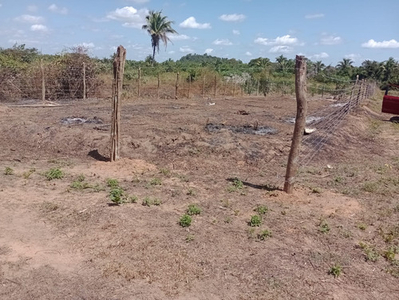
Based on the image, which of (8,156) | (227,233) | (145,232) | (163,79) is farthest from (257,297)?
(163,79)

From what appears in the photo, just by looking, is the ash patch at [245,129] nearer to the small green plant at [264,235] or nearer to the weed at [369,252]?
the small green plant at [264,235]

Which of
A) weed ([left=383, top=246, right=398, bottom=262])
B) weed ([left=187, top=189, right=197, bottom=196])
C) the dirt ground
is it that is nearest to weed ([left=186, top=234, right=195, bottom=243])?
the dirt ground

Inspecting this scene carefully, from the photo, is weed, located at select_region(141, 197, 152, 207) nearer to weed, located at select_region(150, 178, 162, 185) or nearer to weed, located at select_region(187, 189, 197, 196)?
weed, located at select_region(187, 189, 197, 196)

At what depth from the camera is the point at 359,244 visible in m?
4.62

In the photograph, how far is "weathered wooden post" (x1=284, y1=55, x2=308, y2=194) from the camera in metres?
5.60

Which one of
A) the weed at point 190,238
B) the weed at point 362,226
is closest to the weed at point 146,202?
the weed at point 190,238

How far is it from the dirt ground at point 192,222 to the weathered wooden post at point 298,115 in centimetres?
33

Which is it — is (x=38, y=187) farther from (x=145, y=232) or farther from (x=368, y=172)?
(x=368, y=172)

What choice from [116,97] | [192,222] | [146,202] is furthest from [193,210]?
[116,97]

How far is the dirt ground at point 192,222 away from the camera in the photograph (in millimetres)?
3721

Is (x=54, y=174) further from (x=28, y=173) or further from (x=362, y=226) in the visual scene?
(x=362, y=226)

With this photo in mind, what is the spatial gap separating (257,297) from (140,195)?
291cm

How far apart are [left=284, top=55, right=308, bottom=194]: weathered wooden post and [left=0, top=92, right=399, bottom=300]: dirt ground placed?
12.9 inches

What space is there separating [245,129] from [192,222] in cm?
693
